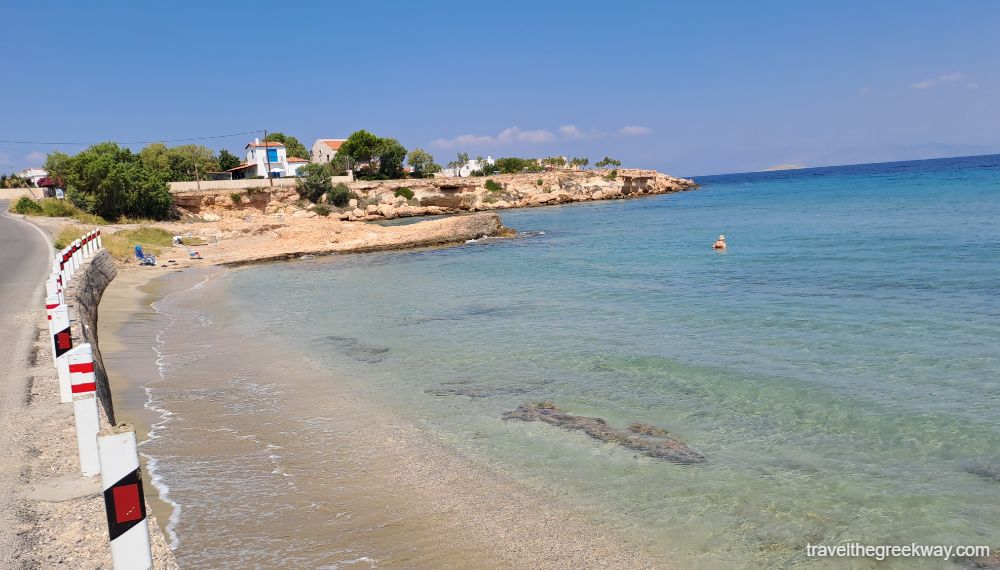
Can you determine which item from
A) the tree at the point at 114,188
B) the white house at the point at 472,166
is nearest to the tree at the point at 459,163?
the white house at the point at 472,166

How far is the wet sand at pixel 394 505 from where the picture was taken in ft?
18.9

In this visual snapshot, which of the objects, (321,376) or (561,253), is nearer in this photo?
(321,376)

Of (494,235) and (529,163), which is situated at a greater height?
(529,163)

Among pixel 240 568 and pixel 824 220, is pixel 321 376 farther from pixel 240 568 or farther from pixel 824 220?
pixel 824 220

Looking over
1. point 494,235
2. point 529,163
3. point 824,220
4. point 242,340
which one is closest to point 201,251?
point 494,235

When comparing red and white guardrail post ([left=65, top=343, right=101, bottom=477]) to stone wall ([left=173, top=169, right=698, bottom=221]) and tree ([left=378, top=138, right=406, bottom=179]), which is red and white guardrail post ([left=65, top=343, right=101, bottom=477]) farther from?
tree ([left=378, top=138, right=406, bottom=179])

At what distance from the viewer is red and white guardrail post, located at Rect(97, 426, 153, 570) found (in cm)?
357

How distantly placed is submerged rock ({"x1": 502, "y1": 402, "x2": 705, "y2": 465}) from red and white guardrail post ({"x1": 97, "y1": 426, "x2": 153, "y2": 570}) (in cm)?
545

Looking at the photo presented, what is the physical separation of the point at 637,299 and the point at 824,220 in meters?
26.4

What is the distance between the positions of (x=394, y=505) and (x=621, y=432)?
3161 mm

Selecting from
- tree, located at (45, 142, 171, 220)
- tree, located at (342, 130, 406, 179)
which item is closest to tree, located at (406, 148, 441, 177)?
tree, located at (342, 130, 406, 179)

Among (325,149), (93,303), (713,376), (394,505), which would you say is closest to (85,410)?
(394,505)

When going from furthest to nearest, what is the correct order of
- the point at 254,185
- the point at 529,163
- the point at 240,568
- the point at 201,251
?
the point at 529,163, the point at 254,185, the point at 201,251, the point at 240,568

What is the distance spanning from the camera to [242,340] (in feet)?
49.2
